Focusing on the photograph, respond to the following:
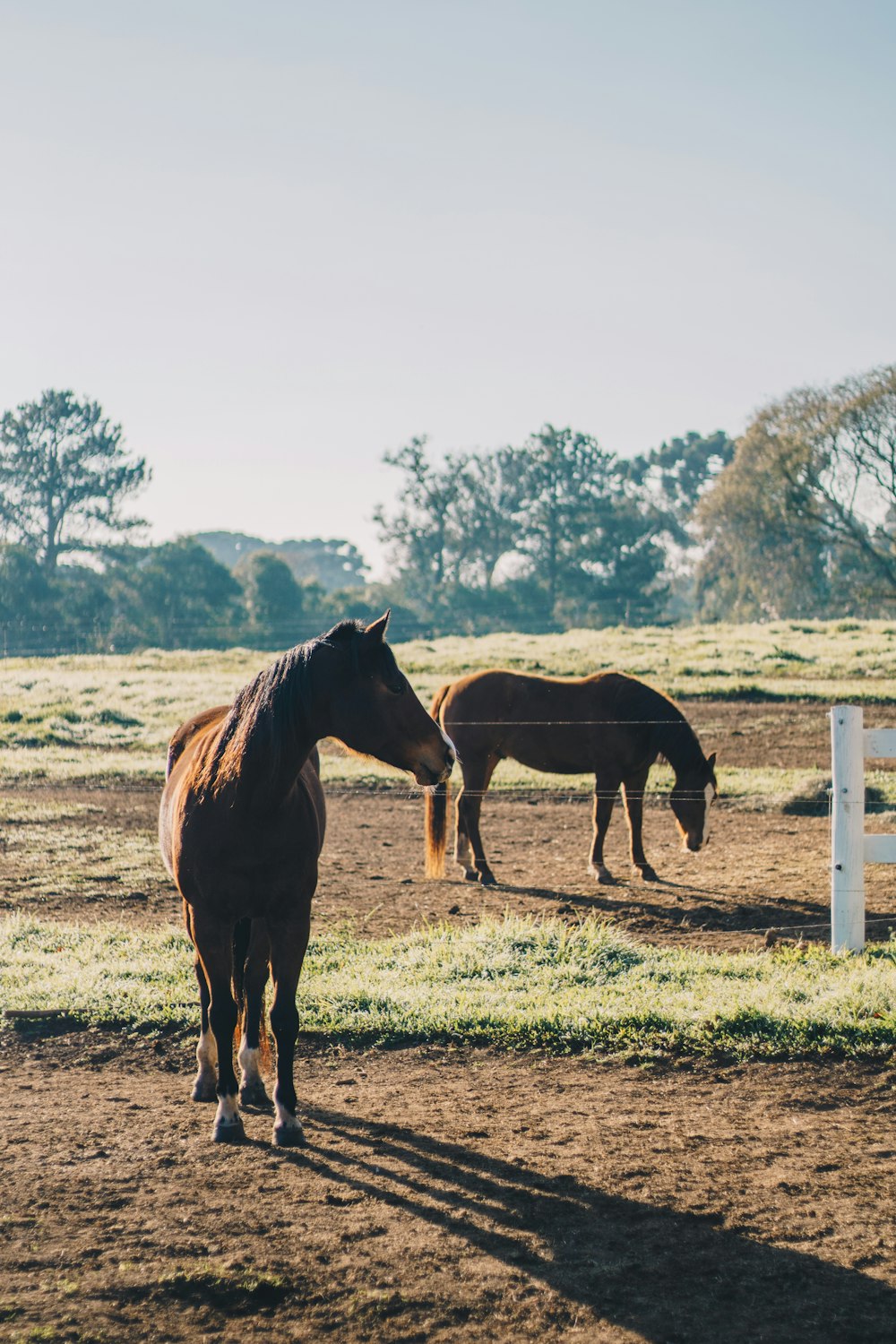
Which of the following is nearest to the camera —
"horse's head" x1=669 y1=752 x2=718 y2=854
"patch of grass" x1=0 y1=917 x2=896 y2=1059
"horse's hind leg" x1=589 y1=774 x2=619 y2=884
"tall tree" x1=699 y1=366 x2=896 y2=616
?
"patch of grass" x1=0 y1=917 x2=896 y2=1059

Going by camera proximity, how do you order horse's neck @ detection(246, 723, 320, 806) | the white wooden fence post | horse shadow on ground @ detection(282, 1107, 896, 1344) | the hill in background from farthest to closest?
the hill in background → the white wooden fence post → horse's neck @ detection(246, 723, 320, 806) → horse shadow on ground @ detection(282, 1107, 896, 1344)

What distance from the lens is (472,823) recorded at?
1039 cm

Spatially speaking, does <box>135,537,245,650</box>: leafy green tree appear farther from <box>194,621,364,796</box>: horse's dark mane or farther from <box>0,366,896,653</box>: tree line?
<box>194,621,364,796</box>: horse's dark mane

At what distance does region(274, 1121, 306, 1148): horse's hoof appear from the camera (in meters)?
4.43

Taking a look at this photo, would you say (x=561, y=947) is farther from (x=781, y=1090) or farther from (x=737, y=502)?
(x=737, y=502)

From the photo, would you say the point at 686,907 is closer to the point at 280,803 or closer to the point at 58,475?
the point at 280,803

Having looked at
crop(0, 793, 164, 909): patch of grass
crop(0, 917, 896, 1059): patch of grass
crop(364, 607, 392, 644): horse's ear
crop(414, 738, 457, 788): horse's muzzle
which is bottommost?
crop(0, 793, 164, 909): patch of grass

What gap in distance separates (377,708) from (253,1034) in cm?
157

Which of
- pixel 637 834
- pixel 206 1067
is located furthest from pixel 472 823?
pixel 206 1067

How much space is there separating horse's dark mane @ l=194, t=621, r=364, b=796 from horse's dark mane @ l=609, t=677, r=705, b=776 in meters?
6.31

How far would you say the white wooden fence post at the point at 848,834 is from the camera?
275 inches

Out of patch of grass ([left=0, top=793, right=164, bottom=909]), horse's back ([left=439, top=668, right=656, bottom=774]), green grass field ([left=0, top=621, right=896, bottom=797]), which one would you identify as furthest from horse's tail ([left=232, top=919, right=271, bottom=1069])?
green grass field ([left=0, top=621, right=896, bottom=797])

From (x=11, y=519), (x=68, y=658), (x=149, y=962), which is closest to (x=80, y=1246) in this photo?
(x=149, y=962)

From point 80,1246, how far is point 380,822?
9.93 m
